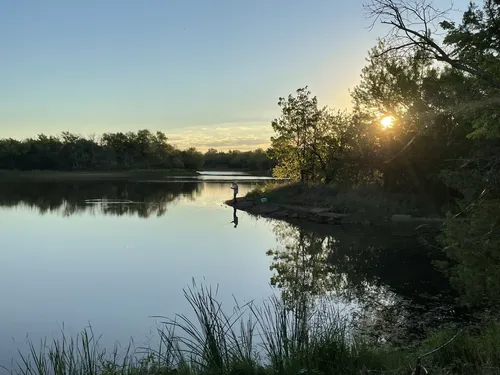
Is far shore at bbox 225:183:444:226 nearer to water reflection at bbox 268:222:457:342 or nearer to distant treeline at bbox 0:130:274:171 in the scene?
water reflection at bbox 268:222:457:342

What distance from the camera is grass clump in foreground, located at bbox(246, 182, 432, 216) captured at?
2484 cm

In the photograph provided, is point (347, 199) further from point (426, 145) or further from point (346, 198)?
point (426, 145)

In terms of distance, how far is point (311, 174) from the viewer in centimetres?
3556

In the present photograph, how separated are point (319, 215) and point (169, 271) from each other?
1458 centimetres

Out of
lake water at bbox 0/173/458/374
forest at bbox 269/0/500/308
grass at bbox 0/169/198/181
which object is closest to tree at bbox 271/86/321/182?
forest at bbox 269/0/500/308

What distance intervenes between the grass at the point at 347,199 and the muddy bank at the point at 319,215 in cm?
51

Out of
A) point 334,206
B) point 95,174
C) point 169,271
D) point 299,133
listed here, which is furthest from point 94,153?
point 169,271

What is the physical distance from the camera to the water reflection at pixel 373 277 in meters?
8.38

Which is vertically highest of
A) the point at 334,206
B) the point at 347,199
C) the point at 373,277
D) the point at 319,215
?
the point at 347,199

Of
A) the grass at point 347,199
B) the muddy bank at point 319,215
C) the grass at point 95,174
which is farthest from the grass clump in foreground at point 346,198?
the grass at point 95,174

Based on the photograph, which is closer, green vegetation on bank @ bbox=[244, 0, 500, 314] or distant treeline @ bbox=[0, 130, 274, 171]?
green vegetation on bank @ bbox=[244, 0, 500, 314]

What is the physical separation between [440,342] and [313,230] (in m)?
16.5

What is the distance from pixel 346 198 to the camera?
27.6m

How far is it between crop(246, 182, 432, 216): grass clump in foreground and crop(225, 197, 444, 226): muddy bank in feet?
1.91
